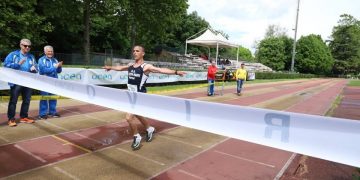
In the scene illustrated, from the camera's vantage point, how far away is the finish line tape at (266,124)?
105 inches

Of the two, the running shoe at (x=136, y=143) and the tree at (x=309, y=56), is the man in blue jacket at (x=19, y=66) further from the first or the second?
the tree at (x=309, y=56)

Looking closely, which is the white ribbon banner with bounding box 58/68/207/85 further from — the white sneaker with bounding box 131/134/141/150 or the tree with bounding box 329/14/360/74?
the tree with bounding box 329/14/360/74

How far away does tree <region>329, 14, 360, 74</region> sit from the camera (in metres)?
106

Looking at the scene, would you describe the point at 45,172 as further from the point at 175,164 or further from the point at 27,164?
the point at 175,164

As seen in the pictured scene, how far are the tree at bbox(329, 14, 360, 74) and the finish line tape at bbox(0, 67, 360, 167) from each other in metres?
116

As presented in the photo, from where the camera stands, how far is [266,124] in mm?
3043

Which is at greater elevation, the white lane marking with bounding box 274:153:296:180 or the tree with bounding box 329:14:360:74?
the tree with bounding box 329:14:360:74

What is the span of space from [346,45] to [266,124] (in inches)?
4781

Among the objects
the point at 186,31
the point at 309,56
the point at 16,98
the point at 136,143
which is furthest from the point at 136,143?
the point at 309,56

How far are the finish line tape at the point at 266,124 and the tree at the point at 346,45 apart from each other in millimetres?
115757

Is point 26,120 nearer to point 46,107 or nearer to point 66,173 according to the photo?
point 46,107

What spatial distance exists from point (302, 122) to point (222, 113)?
84 cm

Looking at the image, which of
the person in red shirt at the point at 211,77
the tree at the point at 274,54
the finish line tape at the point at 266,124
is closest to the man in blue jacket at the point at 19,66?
the finish line tape at the point at 266,124

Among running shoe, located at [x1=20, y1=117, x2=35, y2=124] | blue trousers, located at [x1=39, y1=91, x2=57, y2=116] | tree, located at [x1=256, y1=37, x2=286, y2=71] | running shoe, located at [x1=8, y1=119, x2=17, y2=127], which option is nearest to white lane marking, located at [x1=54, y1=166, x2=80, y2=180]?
running shoe, located at [x1=8, y1=119, x2=17, y2=127]
